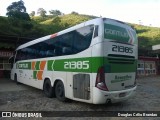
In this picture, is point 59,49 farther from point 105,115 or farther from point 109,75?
point 105,115

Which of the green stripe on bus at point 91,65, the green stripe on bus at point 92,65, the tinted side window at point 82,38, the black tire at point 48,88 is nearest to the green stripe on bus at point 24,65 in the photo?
the black tire at point 48,88

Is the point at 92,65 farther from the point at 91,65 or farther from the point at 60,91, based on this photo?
the point at 60,91

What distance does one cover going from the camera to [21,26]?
163 ft

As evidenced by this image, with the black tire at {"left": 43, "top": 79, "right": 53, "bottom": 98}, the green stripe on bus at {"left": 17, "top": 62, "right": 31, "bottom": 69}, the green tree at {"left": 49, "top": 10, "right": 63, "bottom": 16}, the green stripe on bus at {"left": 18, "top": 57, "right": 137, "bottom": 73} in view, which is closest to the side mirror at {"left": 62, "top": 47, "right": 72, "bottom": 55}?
the green stripe on bus at {"left": 18, "top": 57, "right": 137, "bottom": 73}

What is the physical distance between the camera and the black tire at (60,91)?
32.6ft

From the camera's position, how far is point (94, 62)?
807cm

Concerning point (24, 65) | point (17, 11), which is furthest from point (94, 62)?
point (17, 11)

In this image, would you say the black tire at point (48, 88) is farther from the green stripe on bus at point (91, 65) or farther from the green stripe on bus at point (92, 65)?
the green stripe on bus at point (91, 65)

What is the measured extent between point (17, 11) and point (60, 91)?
5812 cm

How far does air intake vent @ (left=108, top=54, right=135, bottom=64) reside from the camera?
27.2 feet

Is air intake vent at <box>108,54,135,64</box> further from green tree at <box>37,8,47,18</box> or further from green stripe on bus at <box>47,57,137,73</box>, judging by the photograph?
green tree at <box>37,8,47,18</box>

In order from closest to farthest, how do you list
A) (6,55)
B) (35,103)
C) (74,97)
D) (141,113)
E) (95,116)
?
1. (95,116)
2. (141,113)
3. (74,97)
4. (35,103)
5. (6,55)

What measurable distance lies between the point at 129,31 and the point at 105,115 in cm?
357

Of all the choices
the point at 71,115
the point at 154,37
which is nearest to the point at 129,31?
the point at 71,115
